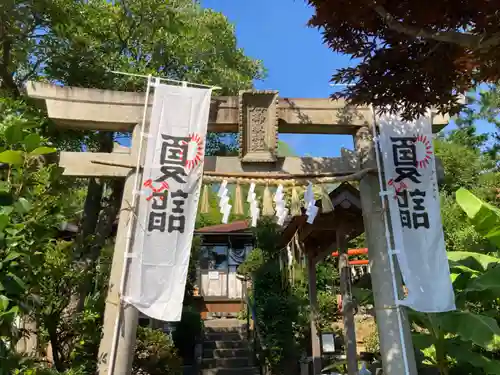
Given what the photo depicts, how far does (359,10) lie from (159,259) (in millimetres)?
4024

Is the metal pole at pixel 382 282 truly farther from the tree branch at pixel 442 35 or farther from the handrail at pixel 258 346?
the handrail at pixel 258 346

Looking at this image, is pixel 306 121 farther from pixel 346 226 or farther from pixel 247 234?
pixel 247 234

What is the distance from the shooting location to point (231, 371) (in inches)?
426

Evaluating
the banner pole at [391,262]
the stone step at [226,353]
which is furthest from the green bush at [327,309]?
the banner pole at [391,262]

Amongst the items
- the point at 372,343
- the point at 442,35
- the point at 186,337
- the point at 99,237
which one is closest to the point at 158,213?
the point at 99,237

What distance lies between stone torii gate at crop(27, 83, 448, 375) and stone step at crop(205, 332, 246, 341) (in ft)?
22.9

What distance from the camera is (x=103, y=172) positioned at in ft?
22.3

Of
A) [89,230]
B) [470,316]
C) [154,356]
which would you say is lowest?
[154,356]

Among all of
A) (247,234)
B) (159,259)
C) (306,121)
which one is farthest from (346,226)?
(247,234)

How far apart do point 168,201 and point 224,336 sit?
25.9ft

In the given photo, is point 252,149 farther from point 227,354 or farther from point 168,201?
point 227,354

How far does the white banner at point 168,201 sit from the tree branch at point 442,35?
3.35m

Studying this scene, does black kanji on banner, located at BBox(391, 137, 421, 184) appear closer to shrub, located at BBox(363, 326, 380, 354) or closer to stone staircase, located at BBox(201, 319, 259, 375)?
stone staircase, located at BBox(201, 319, 259, 375)

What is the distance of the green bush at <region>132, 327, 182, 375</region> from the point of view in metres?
9.55
